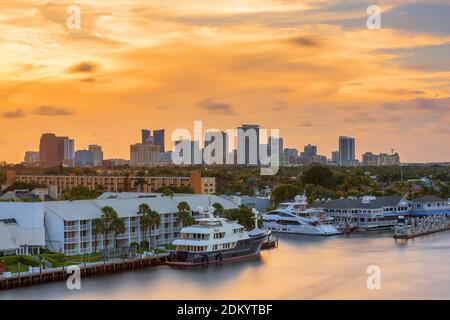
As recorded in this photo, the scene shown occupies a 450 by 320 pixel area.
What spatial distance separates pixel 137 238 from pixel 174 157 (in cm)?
7738

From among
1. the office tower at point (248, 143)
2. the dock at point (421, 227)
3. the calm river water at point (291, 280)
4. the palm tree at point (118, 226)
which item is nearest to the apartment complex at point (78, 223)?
the palm tree at point (118, 226)

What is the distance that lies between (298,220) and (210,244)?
13293 millimetres

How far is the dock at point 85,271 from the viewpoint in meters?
21.9

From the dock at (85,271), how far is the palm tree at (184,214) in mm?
3603

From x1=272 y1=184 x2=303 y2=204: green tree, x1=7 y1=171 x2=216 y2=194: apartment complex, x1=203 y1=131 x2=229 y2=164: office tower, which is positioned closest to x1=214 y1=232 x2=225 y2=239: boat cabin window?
x1=272 y1=184 x2=303 y2=204: green tree

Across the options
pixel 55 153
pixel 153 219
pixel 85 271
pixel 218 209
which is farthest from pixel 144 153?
pixel 85 271

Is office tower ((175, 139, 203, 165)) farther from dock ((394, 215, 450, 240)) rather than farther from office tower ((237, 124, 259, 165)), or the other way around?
dock ((394, 215, 450, 240))

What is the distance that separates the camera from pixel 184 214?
3070cm

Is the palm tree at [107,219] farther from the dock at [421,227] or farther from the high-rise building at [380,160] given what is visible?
the high-rise building at [380,160]

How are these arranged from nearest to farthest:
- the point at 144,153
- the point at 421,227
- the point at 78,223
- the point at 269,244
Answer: the point at 78,223 < the point at 269,244 < the point at 421,227 < the point at 144,153

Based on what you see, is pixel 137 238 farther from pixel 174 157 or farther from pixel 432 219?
pixel 174 157

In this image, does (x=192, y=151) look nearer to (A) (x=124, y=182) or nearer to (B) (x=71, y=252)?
(A) (x=124, y=182)

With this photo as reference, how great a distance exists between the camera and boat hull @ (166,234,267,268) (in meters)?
26.6

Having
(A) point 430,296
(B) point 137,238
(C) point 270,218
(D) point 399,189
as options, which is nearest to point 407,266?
(A) point 430,296
